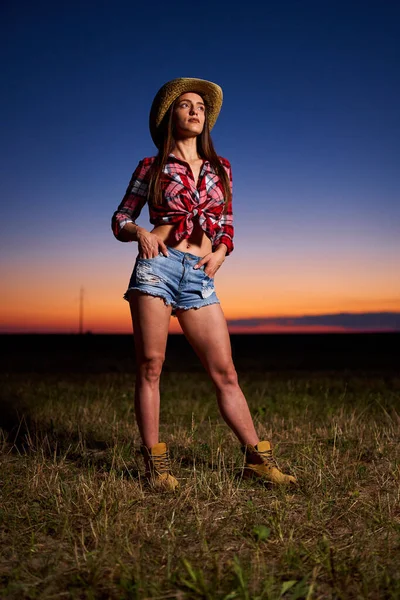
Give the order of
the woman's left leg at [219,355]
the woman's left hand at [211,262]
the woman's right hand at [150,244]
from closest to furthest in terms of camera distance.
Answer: the woman's right hand at [150,244] < the woman's left hand at [211,262] < the woman's left leg at [219,355]

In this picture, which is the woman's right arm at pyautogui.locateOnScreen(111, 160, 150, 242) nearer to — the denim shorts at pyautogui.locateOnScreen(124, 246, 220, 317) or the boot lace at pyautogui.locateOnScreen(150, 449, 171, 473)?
the denim shorts at pyautogui.locateOnScreen(124, 246, 220, 317)

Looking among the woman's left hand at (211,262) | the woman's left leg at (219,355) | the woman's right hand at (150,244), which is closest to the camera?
the woman's right hand at (150,244)

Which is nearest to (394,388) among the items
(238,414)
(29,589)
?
(238,414)

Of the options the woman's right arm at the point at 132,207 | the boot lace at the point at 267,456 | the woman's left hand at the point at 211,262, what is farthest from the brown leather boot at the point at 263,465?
the woman's right arm at the point at 132,207

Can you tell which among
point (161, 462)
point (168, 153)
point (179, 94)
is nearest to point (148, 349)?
point (161, 462)

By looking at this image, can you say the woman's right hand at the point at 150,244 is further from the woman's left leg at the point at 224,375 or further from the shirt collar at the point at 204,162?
the shirt collar at the point at 204,162

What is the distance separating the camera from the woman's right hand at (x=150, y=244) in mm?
3582

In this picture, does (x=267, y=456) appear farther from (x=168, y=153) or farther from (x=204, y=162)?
(x=168, y=153)

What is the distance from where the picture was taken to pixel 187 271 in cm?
367

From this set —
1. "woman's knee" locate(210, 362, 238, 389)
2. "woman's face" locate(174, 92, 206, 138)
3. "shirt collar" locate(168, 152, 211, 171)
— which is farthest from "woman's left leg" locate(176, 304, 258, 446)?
"woman's face" locate(174, 92, 206, 138)

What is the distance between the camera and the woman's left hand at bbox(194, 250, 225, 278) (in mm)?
3688

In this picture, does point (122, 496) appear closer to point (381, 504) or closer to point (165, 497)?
point (165, 497)

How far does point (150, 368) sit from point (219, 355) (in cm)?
46

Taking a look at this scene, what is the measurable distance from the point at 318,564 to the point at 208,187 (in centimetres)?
233
